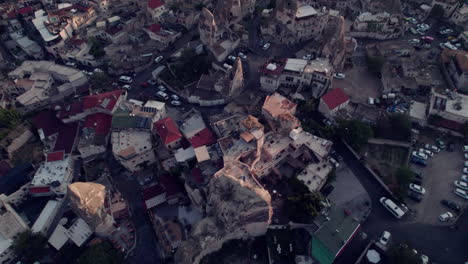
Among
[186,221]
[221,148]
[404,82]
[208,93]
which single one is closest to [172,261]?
[186,221]

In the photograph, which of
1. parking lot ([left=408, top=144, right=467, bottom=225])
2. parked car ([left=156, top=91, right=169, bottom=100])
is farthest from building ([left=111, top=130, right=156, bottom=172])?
parking lot ([left=408, top=144, right=467, bottom=225])

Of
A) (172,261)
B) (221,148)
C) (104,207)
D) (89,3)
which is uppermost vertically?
(89,3)

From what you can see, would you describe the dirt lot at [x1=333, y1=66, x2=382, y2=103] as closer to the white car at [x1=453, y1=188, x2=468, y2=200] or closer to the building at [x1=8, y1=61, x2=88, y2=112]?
the white car at [x1=453, y1=188, x2=468, y2=200]

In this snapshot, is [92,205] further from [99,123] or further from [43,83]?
[43,83]

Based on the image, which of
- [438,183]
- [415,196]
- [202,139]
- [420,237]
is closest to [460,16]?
[438,183]

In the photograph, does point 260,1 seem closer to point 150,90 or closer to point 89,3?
point 150,90
